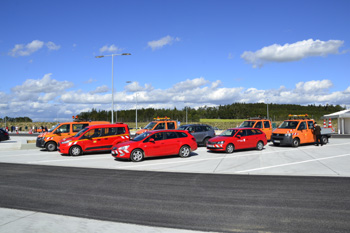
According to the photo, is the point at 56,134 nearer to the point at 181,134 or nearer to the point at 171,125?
the point at 171,125

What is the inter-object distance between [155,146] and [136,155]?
1.05 m

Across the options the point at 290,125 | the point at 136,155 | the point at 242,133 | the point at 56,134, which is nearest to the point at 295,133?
the point at 290,125

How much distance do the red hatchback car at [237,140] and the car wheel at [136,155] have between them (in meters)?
5.01

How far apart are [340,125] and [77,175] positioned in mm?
40650

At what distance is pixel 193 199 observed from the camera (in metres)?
7.38

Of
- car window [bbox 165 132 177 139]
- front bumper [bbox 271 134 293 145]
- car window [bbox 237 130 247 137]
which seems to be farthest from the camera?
front bumper [bbox 271 134 293 145]

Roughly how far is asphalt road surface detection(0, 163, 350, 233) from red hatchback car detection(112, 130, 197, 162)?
344cm

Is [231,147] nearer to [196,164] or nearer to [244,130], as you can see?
[244,130]

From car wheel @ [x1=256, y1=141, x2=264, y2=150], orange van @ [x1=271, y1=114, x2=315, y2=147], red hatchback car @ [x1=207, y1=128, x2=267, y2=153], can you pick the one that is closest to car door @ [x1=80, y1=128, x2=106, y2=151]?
red hatchback car @ [x1=207, y1=128, x2=267, y2=153]

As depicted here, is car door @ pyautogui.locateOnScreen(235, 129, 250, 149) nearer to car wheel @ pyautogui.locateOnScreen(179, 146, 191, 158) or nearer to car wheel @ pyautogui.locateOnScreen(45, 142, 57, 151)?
car wheel @ pyautogui.locateOnScreen(179, 146, 191, 158)

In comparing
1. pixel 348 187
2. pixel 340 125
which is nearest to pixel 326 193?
pixel 348 187

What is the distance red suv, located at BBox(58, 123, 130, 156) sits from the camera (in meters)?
17.2

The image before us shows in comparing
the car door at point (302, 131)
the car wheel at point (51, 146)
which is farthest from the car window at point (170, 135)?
the car door at point (302, 131)

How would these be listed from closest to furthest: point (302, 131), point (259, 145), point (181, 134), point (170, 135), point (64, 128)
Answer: point (170, 135) < point (181, 134) < point (259, 145) < point (64, 128) < point (302, 131)
